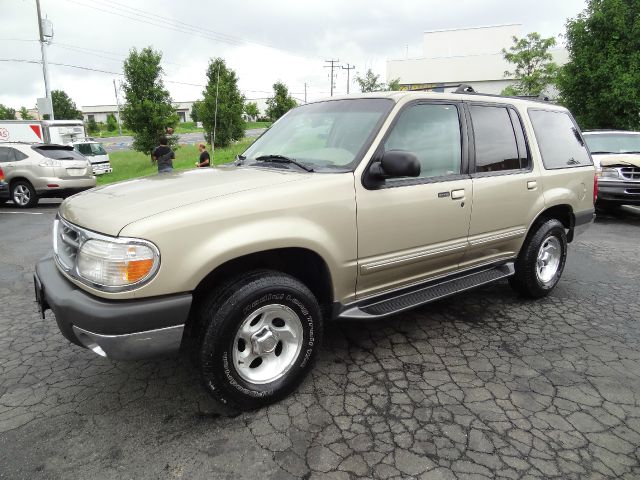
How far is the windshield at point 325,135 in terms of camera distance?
2.99 metres

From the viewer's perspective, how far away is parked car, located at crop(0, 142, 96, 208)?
433 inches

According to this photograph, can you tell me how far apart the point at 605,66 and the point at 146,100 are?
1897cm

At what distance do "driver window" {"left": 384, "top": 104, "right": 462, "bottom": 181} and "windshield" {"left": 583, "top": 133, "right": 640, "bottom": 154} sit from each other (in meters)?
7.31

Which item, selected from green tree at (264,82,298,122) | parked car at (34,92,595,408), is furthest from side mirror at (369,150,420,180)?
green tree at (264,82,298,122)

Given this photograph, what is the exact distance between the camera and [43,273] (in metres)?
2.73

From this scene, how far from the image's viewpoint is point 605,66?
Answer: 14.0m

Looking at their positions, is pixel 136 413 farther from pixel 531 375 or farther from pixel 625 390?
pixel 625 390

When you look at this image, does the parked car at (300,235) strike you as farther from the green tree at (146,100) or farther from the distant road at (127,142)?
the distant road at (127,142)

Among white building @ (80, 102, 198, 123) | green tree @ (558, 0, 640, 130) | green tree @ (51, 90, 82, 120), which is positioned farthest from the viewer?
white building @ (80, 102, 198, 123)

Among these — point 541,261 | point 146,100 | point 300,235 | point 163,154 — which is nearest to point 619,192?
point 541,261

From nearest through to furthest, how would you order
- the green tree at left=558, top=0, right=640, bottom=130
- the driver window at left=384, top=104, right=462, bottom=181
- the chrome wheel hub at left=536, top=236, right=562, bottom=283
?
the driver window at left=384, top=104, right=462, bottom=181 < the chrome wheel hub at left=536, top=236, right=562, bottom=283 < the green tree at left=558, top=0, right=640, bottom=130

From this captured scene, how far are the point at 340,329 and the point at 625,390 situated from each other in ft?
6.52

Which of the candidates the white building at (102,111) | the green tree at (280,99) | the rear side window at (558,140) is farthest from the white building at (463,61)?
the white building at (102,111)

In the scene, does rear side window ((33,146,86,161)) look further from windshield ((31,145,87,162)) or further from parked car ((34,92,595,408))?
parked car ((34,92,595,408))
